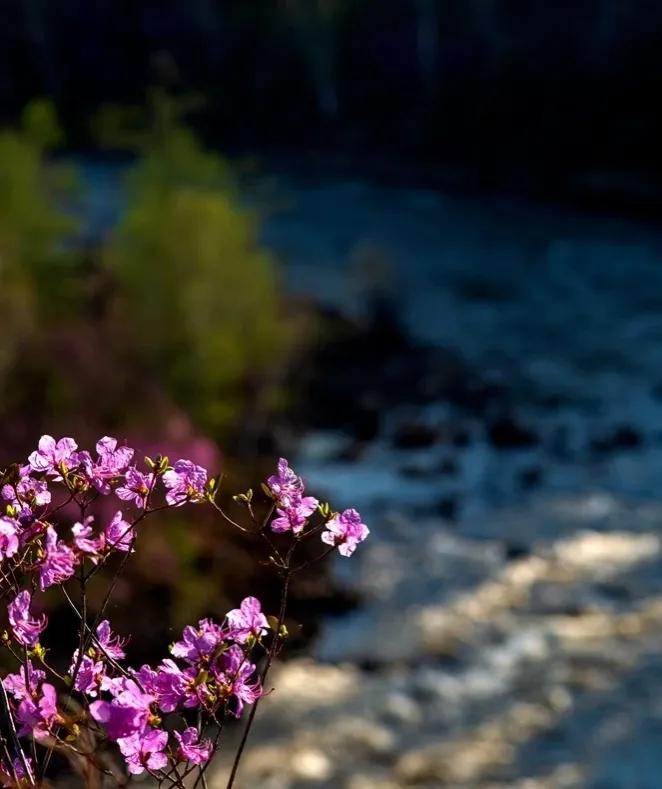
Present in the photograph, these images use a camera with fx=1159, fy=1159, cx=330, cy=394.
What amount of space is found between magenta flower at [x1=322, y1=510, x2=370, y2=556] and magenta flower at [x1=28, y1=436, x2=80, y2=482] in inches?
13.5

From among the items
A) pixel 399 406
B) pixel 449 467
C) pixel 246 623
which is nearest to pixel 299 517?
pixel 246 623

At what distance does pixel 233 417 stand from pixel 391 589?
2731 mm

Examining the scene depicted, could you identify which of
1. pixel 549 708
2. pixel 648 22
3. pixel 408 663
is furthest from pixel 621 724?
pixel 648 22

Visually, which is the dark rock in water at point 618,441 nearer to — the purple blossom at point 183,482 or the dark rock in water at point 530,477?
the dark rock in water at point 530,477

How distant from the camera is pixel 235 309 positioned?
10.7 m

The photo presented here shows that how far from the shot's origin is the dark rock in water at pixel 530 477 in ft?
33.8

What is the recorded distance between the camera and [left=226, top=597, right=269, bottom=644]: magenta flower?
1449 mm

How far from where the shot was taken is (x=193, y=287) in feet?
33.7

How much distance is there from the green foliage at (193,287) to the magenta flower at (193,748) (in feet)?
27.1

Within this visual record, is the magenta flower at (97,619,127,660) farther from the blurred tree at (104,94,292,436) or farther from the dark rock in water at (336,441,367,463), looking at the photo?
the dark rock in water at (336,441,367,463)

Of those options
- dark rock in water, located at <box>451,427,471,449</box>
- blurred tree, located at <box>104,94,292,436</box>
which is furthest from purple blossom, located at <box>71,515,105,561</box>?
dark rock in water, located at <box>451,427,471,449</box>

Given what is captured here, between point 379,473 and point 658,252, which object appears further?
point 658,252

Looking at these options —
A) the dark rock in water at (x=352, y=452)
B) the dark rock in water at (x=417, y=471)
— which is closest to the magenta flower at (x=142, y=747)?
the dark rock in water at (x=417, y=471)

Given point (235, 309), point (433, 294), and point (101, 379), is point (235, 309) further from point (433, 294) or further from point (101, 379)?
point (433, 294)
